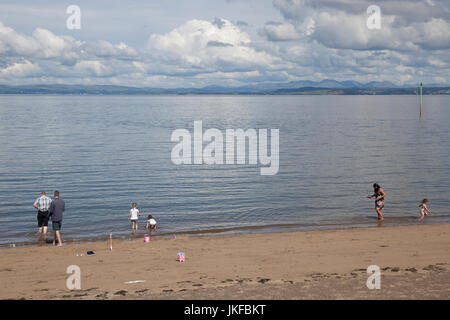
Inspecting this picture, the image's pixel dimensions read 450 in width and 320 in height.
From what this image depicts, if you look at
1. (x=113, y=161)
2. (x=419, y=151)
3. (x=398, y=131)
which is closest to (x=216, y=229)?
(x=113, y=161)

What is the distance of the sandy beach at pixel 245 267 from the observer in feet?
43.3

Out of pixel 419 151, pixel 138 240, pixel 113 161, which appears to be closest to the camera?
pixel 138 240

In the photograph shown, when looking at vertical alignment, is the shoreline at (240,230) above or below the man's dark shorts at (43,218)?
below

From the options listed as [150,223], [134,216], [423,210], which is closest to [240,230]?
[150,223]

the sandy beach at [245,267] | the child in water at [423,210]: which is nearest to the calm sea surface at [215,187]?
the child in water at [423,210]

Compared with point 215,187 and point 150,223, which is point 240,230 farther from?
point 215,187

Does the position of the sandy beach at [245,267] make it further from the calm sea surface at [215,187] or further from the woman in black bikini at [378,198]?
the calm sea surface at [215,187]

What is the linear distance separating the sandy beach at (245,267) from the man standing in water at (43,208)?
1403 mm

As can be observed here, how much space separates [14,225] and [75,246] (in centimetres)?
607

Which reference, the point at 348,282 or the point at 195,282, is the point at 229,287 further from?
the point at 348,282

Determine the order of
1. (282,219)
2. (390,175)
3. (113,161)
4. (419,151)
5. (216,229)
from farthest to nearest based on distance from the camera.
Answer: (419,151)
(113,161)
(390,175)
(282,219)
(216,229)

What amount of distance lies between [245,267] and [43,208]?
1006 centimetres

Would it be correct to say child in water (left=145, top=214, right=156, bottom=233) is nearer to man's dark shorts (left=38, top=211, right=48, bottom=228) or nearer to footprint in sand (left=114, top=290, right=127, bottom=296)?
man's dark shorts (left=38, top=211, right=48, bottom=228)
